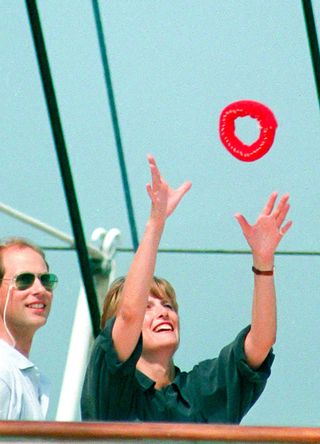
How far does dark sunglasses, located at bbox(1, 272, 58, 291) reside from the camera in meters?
4.23

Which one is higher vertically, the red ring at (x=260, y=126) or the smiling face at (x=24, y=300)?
the red ring at (x=260, y=126)

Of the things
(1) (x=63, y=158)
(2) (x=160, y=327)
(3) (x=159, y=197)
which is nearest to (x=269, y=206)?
(3) (x=159, y=197)

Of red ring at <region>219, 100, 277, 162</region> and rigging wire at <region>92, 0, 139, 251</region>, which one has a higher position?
rigging wire at <region>92, 0, 139, 251</region>

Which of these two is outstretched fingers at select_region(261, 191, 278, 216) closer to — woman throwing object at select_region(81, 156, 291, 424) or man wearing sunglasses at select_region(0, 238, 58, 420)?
woman throwing object at select_region(81, 156, 291, 424)

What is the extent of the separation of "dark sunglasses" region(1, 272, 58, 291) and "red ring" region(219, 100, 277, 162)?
2.20ft

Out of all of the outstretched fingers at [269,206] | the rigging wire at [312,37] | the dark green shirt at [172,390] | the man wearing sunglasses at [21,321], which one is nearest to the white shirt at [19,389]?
the man wearing sunglasses at [21,321]

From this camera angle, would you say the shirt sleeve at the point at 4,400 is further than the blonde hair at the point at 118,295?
No

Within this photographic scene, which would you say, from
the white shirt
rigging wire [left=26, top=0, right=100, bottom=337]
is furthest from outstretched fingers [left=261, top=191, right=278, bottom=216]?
rigging wire [left=26, top=0, right=100, bottom=337]

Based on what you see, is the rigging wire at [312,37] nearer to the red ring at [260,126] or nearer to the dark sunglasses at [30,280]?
the red ring at [260,126]

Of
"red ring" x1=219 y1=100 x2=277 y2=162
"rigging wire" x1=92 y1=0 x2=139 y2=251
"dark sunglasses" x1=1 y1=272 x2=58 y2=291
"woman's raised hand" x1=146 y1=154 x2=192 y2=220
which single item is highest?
"rigging wire" x1=92 y1=0 x2=139 y2=251

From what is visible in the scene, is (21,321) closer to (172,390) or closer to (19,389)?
(19,389)

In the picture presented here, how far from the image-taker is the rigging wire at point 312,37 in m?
5.69

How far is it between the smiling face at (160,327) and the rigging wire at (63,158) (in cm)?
185

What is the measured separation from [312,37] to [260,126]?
1254mm
